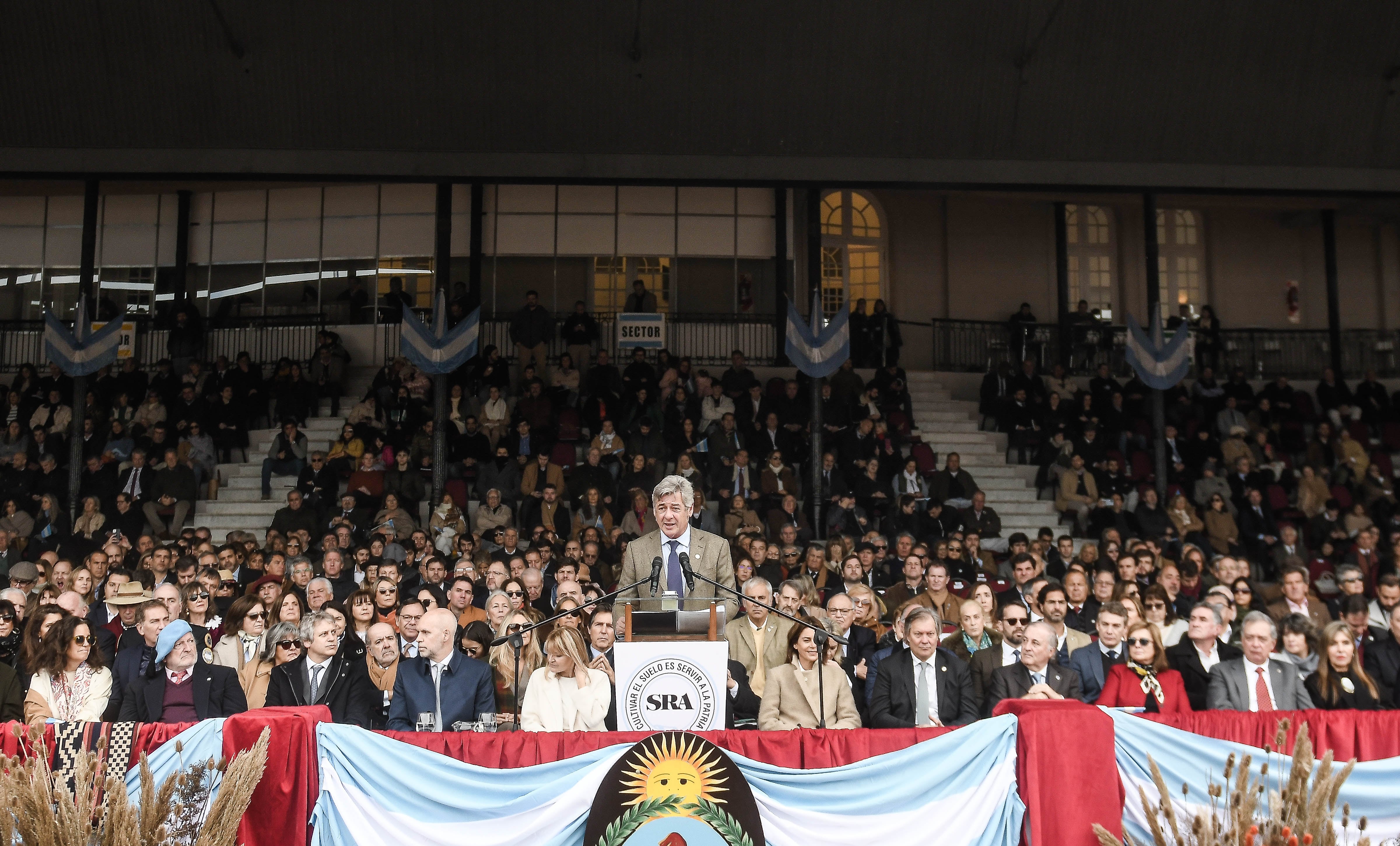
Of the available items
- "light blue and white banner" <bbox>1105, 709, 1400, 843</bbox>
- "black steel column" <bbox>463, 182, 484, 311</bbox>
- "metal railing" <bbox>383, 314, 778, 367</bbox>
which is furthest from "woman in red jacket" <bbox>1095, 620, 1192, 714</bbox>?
"metal railing" <bbox>383, 314, 778, 367</bbox>

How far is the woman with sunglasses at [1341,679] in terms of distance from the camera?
22.7 ft

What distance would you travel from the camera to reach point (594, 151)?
1750cm

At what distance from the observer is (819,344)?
16.3 m

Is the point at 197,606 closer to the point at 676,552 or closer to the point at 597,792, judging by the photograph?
the point at 676,552

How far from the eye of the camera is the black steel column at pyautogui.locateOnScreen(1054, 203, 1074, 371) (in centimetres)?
2247

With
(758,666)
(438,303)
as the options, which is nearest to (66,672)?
(758,666)

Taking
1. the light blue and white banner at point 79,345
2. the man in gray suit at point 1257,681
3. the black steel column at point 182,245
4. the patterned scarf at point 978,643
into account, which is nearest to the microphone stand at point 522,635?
the patterned scarf at point 978,643

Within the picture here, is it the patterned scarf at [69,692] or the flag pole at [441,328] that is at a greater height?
the flag pole at [441,328]

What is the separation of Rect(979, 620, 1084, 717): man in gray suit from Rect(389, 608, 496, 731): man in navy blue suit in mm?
2835

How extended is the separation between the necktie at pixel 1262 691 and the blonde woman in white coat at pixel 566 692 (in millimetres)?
3566

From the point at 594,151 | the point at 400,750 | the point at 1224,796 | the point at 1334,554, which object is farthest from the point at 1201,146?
the point at 400,750

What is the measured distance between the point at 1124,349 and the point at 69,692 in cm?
1948

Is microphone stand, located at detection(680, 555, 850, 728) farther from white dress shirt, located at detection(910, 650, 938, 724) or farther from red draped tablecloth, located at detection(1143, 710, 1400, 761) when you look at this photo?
red draped tablecloth, located at detection(1143, 710, 1400, 761)

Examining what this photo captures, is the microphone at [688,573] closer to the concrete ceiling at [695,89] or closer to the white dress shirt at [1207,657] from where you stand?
the white dress shirt at [1207,657]
